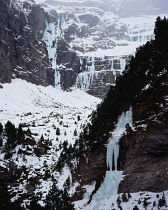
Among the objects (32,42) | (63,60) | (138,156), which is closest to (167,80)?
(138,156)

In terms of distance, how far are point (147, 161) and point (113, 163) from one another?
15.4 ft

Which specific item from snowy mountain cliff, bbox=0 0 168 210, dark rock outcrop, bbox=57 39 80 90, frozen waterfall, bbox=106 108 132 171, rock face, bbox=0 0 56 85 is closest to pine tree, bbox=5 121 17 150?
snowy mountain cliff, bbox=0 0 168 210

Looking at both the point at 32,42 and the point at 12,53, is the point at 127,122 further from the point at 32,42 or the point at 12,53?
the point at 32,42

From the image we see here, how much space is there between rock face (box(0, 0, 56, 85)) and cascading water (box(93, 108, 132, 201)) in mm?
109307

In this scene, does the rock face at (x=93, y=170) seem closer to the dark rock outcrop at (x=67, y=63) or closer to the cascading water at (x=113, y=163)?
the cascading water at (x=113, y=163)

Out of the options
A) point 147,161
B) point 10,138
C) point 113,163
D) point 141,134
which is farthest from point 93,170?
point 10,138

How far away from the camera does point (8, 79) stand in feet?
421

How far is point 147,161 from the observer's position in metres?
22.8

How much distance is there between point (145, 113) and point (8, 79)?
4586 inches

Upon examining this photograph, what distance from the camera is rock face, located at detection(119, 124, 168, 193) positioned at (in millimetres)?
21094

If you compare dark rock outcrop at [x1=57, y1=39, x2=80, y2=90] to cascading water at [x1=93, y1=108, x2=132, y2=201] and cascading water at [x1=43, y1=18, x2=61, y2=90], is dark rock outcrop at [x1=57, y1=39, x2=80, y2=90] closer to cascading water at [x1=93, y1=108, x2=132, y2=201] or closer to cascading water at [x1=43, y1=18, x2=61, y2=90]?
cascading water at [x1=43, y1=18, x2=61, y2=90]

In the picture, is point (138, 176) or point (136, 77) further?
point (136, 77)

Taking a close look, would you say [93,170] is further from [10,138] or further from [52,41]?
[52,41]

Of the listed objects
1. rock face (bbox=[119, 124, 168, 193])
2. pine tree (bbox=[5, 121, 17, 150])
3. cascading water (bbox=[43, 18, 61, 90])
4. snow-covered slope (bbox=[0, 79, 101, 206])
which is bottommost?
snow-covered slope (bbox=[0, 79, 101, 206])
